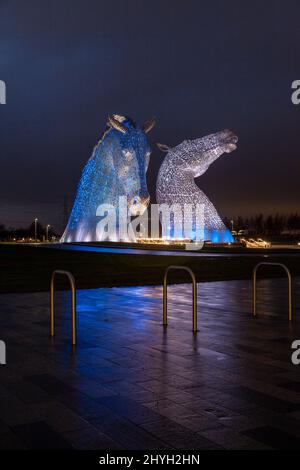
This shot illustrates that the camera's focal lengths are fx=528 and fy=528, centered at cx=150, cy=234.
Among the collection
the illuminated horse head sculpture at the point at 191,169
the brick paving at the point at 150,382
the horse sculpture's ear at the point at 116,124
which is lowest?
the brick paving at the point at 150,382

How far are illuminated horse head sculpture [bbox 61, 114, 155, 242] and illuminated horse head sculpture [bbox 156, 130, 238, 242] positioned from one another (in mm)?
1377

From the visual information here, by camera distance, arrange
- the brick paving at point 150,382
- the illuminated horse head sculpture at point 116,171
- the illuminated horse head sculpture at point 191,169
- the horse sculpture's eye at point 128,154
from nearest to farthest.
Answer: the brick paving at point 150,382, the illuminated horse head sculpture at point 191,169, the illuminated horse head sculpture at point 116,171, the horse sculpture's eye at point 128,154

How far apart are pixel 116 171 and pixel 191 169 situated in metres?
5.21

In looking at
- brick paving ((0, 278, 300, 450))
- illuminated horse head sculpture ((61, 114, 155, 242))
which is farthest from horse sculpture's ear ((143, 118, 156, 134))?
brick paving ((0, 278, 300, 450))

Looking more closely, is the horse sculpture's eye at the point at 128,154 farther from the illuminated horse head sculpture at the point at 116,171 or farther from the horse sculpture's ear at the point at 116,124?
the horse sculpture's ear at the point at 116,124

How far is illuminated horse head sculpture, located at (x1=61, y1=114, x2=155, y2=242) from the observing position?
34250 millimetres

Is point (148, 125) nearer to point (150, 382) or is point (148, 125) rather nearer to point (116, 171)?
point (116, 171)

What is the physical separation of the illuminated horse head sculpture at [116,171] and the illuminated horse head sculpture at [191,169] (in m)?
1.38

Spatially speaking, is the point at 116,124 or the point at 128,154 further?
the point at 128,154

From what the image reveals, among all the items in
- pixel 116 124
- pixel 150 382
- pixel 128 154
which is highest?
pixel 116 124

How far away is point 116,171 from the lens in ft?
118

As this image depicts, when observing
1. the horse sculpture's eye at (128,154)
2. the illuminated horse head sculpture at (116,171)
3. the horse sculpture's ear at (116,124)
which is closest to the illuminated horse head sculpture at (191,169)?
the illuminated horse head sculpture at (116,171)

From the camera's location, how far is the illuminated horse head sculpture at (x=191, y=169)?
33.9 meters

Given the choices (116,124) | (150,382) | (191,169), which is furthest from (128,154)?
(150,382)
